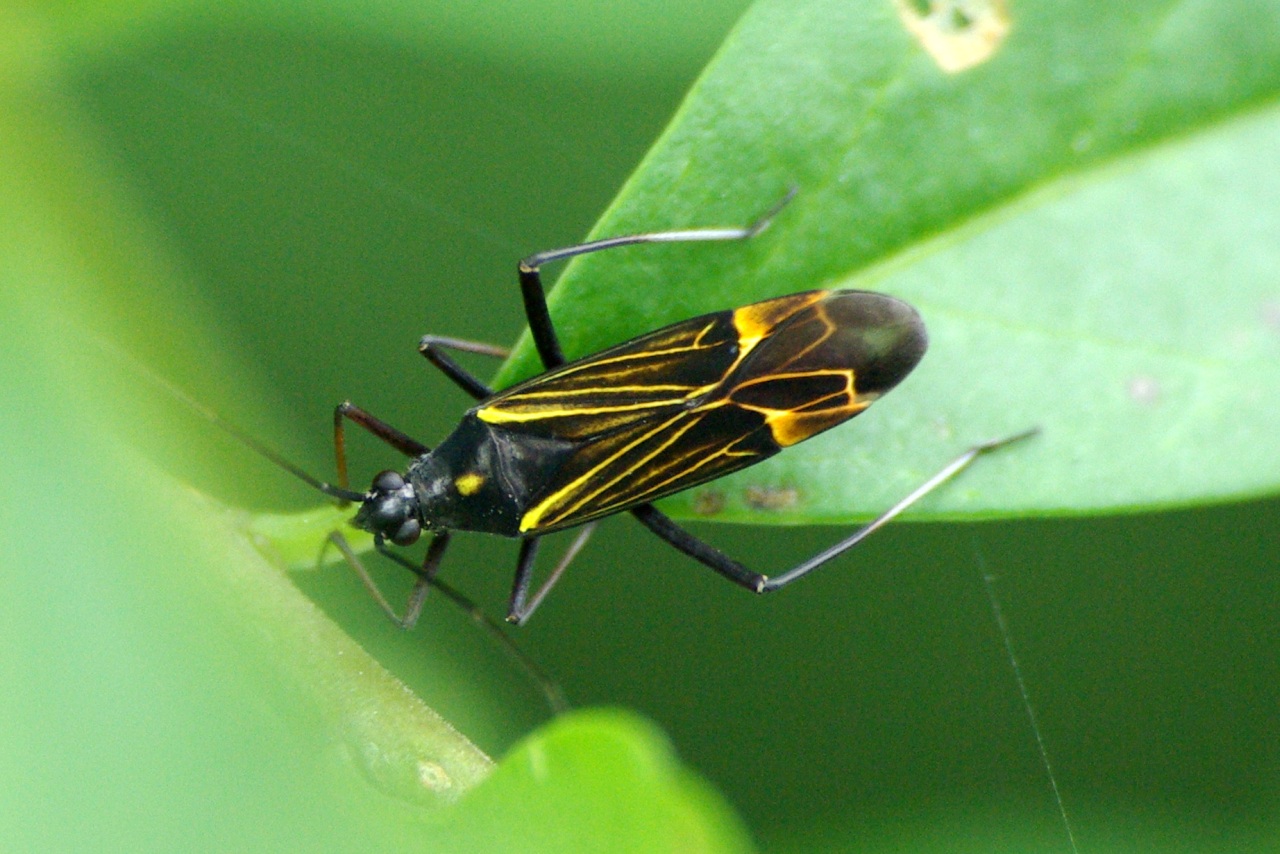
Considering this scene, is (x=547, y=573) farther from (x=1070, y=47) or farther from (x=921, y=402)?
(x=1070, y=47)

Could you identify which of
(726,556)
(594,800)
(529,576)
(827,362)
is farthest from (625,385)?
(594,800)

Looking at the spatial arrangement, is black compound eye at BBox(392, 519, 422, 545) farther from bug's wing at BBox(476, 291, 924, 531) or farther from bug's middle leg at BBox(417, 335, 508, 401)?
bug's middle leg at BBox(417, 335, 508, 401)

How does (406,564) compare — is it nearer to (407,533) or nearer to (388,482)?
(407,533)

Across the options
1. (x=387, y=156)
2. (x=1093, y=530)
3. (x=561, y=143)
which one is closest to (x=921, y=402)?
(x=1093, y=530)

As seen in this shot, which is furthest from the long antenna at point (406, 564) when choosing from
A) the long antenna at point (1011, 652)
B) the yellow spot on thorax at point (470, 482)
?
the long antenna at point (1011, 652)

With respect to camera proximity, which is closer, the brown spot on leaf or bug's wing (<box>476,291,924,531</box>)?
the brown spot on leaf

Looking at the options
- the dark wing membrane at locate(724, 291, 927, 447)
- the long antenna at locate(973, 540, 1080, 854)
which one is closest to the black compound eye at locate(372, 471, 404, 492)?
the dark wing membrane at locate(724, 291, 927, 447)
